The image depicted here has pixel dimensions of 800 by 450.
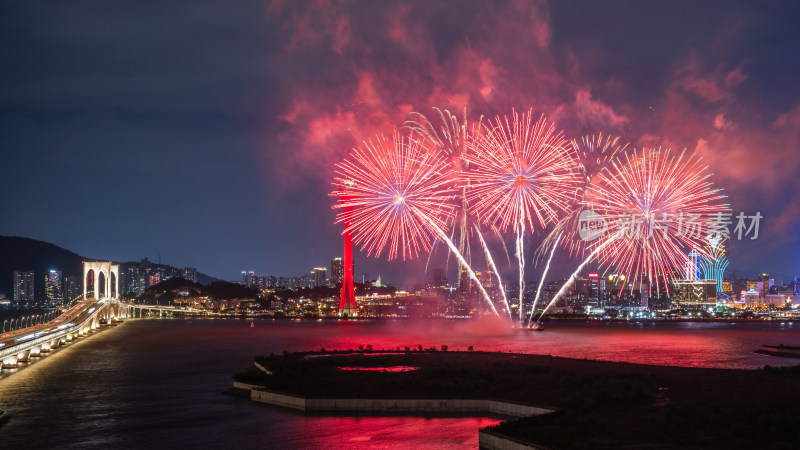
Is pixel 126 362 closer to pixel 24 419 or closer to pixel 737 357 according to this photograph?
pixel 24 419

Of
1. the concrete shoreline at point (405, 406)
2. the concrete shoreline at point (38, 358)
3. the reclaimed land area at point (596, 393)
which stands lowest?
the concrete shoreline at point (38, 358)

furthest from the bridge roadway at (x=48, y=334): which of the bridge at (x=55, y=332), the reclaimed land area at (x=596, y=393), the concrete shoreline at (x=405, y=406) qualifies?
the concrete shoreline at (x=405, y=406)

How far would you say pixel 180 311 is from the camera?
17612 cm

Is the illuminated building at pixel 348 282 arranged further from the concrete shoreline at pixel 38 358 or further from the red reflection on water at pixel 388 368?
the red reflection on water at pixel 388 368

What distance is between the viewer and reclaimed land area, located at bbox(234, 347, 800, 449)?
15539 mm

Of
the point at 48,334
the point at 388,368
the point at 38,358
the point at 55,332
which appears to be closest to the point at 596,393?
the point at 388,368

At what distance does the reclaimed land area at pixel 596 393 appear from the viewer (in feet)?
51.0

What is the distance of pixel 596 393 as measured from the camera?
68.1 ft

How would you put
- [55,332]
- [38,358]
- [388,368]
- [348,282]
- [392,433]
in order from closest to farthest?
[392,433] → [388,368] → [38,358] → [55,332] → [348,282]

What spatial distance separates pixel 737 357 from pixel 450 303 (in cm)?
12978

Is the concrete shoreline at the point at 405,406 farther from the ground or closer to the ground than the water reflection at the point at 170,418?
farther from the ground

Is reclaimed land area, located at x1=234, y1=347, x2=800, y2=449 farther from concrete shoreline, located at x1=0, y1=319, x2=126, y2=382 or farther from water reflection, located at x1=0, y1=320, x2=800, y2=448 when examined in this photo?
concrete shoreline, located at x1=0, y1=319, x2=126, y2=382

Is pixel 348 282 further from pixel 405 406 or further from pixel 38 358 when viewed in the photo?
pixel 405 406

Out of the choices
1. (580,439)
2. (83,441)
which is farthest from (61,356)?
(580,439)
